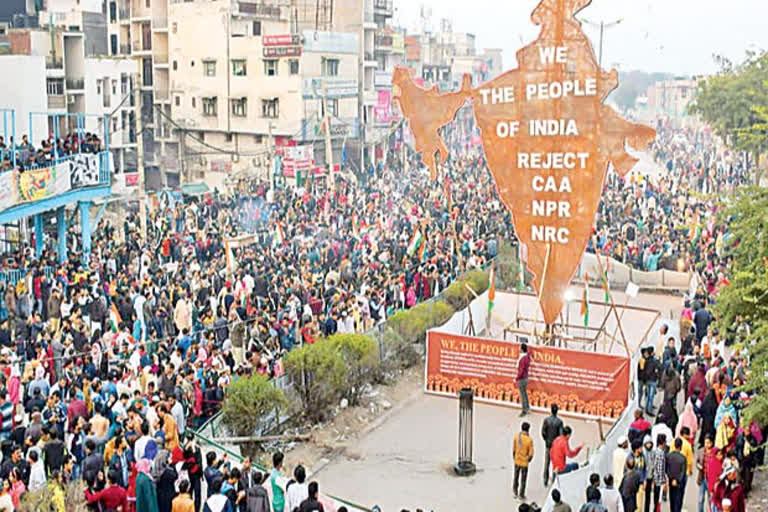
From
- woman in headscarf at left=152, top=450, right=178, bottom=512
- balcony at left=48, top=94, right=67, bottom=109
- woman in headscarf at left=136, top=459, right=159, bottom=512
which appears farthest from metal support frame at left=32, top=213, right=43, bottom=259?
woman in headscarf at left=136, top=459, right=159, bottom=512

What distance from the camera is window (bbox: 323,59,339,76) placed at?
47716 millimetres

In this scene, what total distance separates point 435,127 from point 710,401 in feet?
23.7

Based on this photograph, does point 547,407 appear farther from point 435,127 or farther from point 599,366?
point 435,127

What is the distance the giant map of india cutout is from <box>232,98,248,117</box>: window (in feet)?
101

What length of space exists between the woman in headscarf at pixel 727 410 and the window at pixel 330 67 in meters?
36.7

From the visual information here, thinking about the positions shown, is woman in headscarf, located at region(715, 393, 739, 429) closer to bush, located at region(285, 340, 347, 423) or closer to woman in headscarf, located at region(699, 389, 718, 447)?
woman in headscarf, located at region(699, 389, 718, 447)

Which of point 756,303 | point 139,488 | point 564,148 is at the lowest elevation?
point 139,488

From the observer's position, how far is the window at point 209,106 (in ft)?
161

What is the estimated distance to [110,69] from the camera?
4231cm

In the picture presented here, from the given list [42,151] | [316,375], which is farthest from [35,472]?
[42,151]

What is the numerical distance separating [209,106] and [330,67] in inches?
243

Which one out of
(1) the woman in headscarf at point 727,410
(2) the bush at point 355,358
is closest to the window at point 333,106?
(2) the bush at point 355,358

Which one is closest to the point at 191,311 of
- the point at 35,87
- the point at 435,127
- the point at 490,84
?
the point at 435,127

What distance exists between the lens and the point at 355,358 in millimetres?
16938
